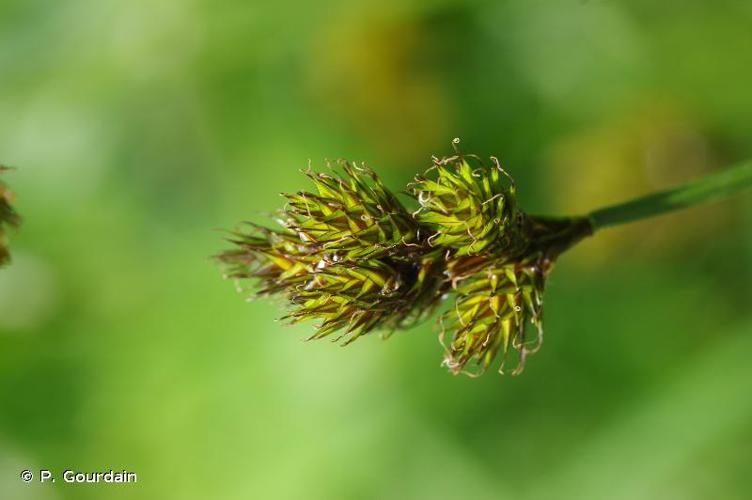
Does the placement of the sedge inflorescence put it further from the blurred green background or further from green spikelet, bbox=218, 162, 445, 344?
the blurred green background

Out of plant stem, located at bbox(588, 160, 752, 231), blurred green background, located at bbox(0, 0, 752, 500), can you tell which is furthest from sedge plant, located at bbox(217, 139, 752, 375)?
blurred green background, located at bbox(0, 0, 752, 500)

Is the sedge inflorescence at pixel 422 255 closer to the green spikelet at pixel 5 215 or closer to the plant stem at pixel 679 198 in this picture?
the plant stem at pixel 679 198

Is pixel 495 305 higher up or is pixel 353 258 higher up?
pixel 353 258

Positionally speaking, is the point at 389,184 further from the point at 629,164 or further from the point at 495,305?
the point at 495,305

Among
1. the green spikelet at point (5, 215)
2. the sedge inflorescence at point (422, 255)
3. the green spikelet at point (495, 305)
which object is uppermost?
the green spikelet at point (5, 215)

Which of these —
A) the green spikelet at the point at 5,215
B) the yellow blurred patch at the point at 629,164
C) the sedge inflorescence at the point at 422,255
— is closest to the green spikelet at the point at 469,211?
the sedge inflorescence at the point at 422,255

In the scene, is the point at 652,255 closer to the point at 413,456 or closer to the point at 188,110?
the point at 413,456

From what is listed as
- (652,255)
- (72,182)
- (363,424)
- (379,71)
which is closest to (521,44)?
(379,71)

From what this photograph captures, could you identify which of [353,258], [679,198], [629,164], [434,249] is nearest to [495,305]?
[434,249]
